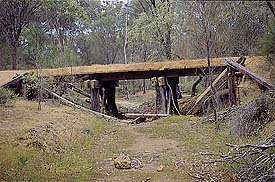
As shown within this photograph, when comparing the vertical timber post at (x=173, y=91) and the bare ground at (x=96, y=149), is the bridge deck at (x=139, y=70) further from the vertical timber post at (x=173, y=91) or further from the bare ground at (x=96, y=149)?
the bare ground at (x=96, y=149)

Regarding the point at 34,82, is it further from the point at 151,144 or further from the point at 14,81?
the point at 151,144

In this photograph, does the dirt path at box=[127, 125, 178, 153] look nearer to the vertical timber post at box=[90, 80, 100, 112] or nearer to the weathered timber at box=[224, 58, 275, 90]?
the weathered timber at box=[224, 58, 275, 90]

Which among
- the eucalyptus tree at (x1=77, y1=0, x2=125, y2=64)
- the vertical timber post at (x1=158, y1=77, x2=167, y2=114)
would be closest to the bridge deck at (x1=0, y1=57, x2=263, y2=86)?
the vertical timber post at (x1=158, y1=77, x2=167, y2=114)

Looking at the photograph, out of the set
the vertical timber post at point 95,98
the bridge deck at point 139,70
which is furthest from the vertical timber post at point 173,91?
the vertical timber post at point 95,98

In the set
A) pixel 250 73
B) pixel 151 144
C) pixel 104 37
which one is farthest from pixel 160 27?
pixel 104 37

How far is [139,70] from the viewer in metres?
18.1

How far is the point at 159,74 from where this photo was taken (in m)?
18.5

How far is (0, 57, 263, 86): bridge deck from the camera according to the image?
17125 mm

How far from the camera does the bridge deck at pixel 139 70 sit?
56.2ft

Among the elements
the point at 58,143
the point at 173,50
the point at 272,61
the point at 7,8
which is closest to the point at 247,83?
the point at 272,61

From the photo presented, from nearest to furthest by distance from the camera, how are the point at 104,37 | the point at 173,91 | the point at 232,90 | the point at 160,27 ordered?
the point at 232,90 < the point at 173,91 < the point at 160,27 < the point at 104,37

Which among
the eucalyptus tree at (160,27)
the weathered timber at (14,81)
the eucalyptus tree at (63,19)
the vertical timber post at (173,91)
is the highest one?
the eucalyptus tree at (63,19)

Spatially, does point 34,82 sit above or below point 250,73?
below

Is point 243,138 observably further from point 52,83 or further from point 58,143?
point 52,83
